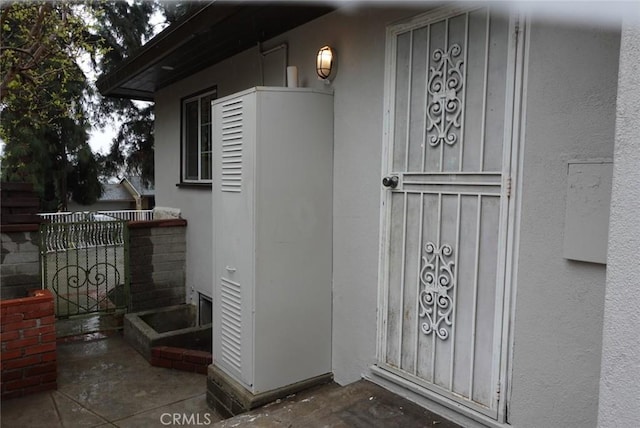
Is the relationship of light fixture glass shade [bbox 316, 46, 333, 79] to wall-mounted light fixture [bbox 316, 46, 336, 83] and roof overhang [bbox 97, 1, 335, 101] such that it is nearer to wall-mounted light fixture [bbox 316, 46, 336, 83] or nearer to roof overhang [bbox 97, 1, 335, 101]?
wall-mounted light fixture [bbox 316, 46, 336, 83]

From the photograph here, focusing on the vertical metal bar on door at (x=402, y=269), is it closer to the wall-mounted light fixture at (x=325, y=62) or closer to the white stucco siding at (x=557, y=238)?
the white stucco siding at (x=557, y=238)

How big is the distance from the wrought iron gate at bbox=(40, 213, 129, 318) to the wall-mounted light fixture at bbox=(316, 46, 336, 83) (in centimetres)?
384

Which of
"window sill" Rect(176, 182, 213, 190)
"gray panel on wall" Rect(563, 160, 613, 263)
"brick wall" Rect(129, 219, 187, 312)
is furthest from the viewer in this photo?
"brick wall" Rect(129, 219, 187, 312)

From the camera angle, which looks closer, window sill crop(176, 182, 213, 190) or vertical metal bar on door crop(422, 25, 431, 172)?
vertical metal bar on door crop(422, 25, 431, 172)

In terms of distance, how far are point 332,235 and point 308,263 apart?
0.32 meters

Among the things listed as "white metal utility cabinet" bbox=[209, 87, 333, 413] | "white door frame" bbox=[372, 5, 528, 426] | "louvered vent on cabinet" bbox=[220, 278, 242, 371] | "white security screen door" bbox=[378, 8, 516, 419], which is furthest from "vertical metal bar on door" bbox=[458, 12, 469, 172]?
"louvered vent on cabinet" bbox=[220, 278, 242, 371]

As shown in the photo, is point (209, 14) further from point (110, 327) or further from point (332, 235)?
point (110, 327)

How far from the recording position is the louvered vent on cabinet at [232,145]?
351cm

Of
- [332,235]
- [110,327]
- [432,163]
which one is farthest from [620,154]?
[110,327]

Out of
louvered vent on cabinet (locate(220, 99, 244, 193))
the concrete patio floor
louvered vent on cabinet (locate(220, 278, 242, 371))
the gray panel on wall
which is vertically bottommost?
the concrete patio floor

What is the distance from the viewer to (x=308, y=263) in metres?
3.58

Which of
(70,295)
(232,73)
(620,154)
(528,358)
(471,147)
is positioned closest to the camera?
(620,154)

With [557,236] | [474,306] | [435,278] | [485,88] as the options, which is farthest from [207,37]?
[557,236]

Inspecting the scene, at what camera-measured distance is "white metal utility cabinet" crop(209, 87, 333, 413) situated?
336 centimetres
